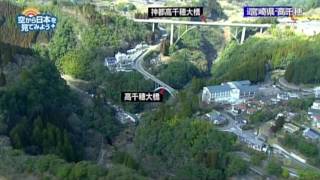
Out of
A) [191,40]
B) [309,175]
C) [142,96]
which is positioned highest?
[191,40]

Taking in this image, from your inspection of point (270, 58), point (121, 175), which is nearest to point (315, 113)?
point (270, 58)

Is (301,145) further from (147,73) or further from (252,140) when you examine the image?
(147,73)

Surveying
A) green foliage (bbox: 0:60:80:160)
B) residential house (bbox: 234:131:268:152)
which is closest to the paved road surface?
green foliage (bbox: 0:60:80:160)

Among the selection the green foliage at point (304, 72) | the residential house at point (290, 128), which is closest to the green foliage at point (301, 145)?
the residential house at point (290, 128)

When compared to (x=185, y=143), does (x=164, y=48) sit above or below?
above

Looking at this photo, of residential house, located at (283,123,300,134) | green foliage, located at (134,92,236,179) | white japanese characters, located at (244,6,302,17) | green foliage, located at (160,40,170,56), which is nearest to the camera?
green foliage, located at (134,92,236,179)

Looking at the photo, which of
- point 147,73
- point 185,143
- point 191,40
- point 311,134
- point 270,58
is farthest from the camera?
point 191,40

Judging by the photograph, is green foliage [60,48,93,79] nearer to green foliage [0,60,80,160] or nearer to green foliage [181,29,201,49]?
green foliage [0,60,80,160]

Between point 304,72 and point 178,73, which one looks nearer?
point 304,72
